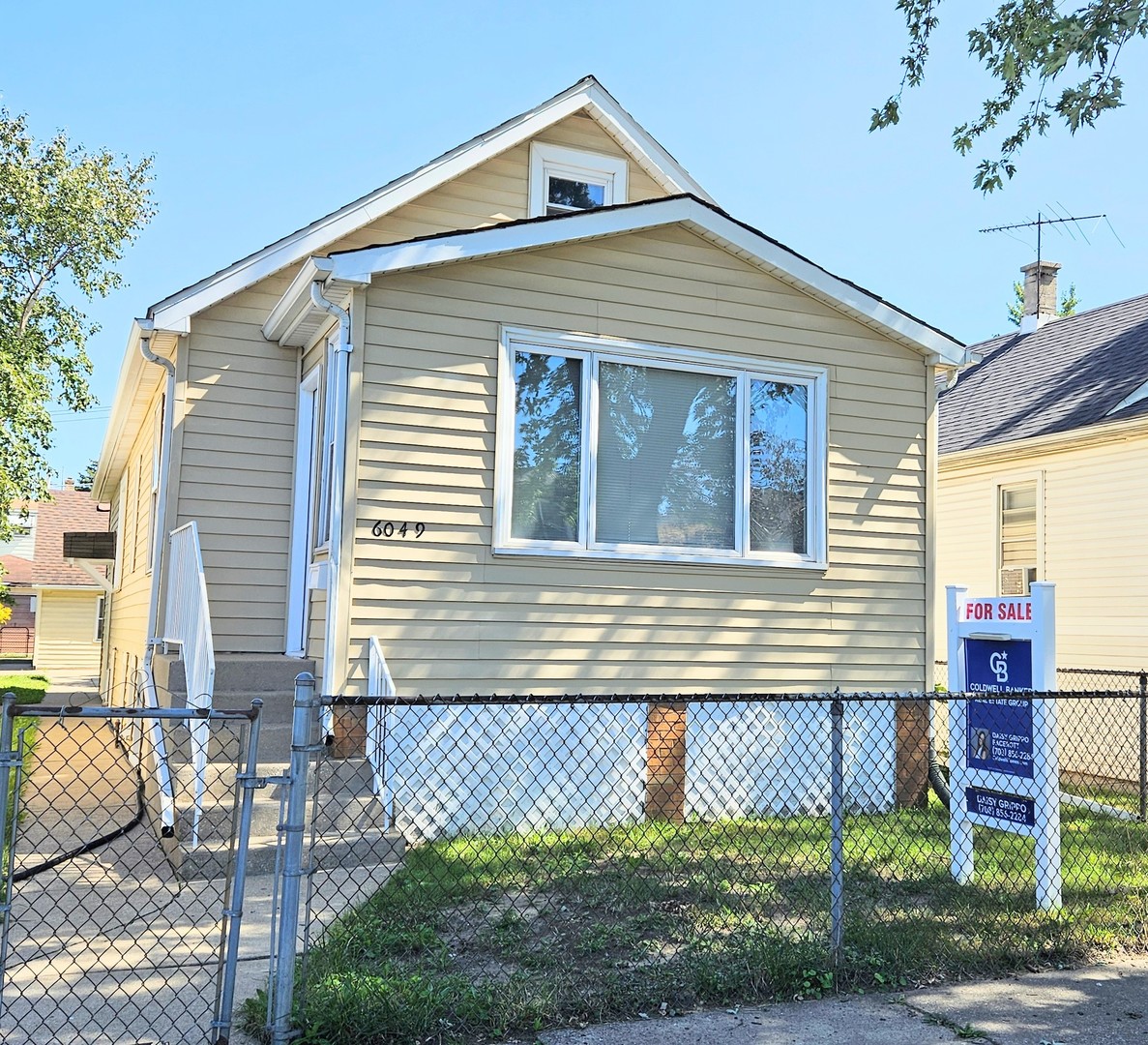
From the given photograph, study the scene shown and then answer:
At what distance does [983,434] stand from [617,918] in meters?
10.7

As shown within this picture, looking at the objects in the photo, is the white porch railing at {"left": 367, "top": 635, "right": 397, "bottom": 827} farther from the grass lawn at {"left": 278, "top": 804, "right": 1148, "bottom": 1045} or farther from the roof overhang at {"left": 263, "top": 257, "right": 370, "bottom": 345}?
the roof overhang at {"left": 263, "top": 257, "right": 370, "bottom": 345}

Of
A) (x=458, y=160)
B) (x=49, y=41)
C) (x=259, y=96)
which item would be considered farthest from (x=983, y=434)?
(x=49, y=41)

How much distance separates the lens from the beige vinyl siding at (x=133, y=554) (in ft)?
35.8

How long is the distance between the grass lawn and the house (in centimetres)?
162

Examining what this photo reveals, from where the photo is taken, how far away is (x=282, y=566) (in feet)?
29.2

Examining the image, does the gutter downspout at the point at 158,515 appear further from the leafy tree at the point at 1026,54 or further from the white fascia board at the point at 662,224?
the leafy tree at the point at 1026,54

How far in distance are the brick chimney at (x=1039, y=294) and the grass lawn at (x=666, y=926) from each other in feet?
40.9

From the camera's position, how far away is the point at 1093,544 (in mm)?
12172

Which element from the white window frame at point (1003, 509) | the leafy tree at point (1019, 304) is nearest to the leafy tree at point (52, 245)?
the white window frame at point (1003, 509)

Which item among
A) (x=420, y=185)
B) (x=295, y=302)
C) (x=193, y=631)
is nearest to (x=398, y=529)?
(x=193, y=631)

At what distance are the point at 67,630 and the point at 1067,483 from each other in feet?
102

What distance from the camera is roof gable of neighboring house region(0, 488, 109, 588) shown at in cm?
3291

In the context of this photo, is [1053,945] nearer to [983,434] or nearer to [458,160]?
[458,160]

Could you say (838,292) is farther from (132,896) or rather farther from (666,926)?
(132,896)
